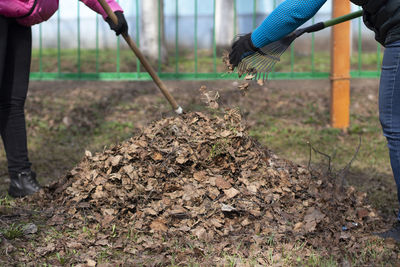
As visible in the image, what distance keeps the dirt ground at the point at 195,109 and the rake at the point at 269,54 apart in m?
1.89

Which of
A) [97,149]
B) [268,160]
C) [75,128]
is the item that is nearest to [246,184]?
[268,160]

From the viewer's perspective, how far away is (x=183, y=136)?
3600mm

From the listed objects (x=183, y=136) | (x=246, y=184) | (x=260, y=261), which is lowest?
(x=260, y=261)

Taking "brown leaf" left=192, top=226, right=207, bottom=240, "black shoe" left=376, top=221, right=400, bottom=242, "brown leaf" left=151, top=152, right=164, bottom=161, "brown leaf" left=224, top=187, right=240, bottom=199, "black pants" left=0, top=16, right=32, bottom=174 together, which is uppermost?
"black pants" left=0, top=16, right=32, bottom=174

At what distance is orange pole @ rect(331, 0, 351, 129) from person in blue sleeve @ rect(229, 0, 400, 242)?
318cm

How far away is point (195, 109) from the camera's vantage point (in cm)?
682

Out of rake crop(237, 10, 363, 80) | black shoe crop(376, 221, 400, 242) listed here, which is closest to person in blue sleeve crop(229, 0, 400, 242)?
rake crop(237, 10, 363, 80)

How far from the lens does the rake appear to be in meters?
3.24

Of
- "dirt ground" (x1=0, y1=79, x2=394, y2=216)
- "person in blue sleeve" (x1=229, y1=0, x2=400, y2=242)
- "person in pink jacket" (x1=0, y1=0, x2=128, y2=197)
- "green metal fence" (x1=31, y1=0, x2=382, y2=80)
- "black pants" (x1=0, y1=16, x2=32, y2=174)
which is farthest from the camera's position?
"green metal fence" (x1=31, y1=0, x2=382, y2=80)

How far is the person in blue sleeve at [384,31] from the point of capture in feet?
8.90

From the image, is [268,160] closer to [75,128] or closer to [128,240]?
[128,240]

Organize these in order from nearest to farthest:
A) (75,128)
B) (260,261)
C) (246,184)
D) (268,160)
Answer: (260,261) < (246,184) < (268,160) < (75,128)

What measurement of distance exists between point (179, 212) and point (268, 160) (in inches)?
33.9

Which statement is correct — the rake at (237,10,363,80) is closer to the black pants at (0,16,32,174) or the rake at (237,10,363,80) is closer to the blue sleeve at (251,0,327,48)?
the blue sleeve at (251,0,327,48)
